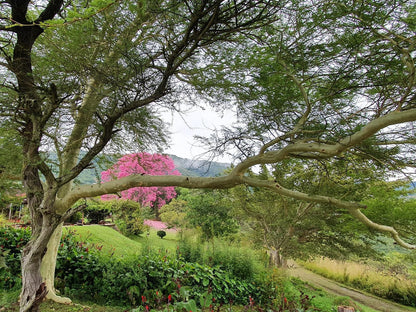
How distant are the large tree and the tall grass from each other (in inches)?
333

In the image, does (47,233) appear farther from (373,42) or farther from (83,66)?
(373,42)

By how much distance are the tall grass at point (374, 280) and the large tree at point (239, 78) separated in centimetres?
846

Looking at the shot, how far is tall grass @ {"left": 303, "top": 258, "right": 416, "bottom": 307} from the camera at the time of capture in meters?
8.23

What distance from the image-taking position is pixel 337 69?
7.22 ft

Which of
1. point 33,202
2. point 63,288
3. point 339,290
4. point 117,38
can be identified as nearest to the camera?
point 117,38

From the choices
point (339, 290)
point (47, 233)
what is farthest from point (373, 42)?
point (339, 290)

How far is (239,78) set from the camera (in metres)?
3.04

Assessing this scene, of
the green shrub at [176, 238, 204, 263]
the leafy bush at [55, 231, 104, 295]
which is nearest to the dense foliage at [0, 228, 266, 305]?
the leafy bush at [55, 231, 104, 295]

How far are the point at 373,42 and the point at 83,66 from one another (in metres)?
2.69

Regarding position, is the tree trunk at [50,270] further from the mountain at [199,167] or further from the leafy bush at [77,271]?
the mountain at [199,167]

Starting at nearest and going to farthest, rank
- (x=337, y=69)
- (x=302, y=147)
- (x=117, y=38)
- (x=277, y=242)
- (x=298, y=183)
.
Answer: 1. (x=302, y=147)
2. (x=337, y=69)
3. (x=117, y=38)
4. (x=298, y=183)
5. (x=277, y=242)

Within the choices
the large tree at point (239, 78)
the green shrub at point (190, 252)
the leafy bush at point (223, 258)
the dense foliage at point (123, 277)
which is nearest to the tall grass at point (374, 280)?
the leafy bush at point (223, 258)

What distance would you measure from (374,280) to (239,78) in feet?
35.3

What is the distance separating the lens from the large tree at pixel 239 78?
75.8 inches
